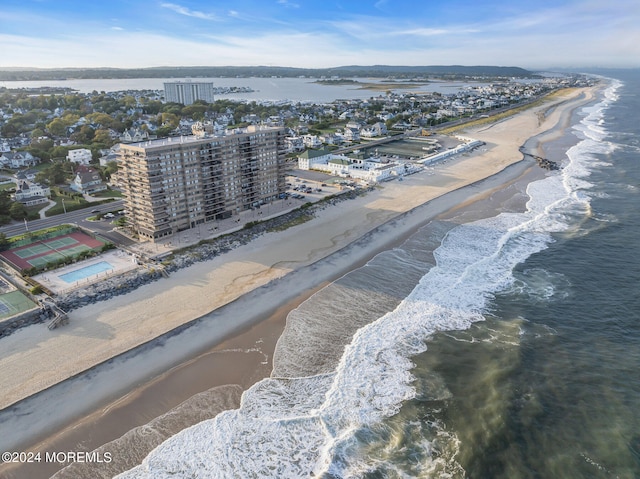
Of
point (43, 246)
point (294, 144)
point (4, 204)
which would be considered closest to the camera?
point (43, 246)

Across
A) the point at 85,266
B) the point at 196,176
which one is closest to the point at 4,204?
the point at 85,266

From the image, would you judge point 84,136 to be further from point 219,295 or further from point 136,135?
point 219,295

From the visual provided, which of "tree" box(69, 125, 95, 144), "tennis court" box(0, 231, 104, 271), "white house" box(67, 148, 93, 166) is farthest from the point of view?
"tree" box(69, 125, 95, 144)

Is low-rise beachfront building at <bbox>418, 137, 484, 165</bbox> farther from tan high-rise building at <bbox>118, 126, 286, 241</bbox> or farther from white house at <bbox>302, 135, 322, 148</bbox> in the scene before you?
tan high-rise building at <bbox>118, 126, 286, 241</bbox>

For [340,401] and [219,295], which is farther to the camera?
[219,295]

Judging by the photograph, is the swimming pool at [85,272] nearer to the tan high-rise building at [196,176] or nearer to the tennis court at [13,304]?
the tennis court at [13,304]

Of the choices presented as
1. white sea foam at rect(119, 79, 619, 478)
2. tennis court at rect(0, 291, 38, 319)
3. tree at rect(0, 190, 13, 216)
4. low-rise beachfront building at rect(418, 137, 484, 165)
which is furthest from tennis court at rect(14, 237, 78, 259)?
low-rise beachfront building at rect(418, 137, 484, 165)
